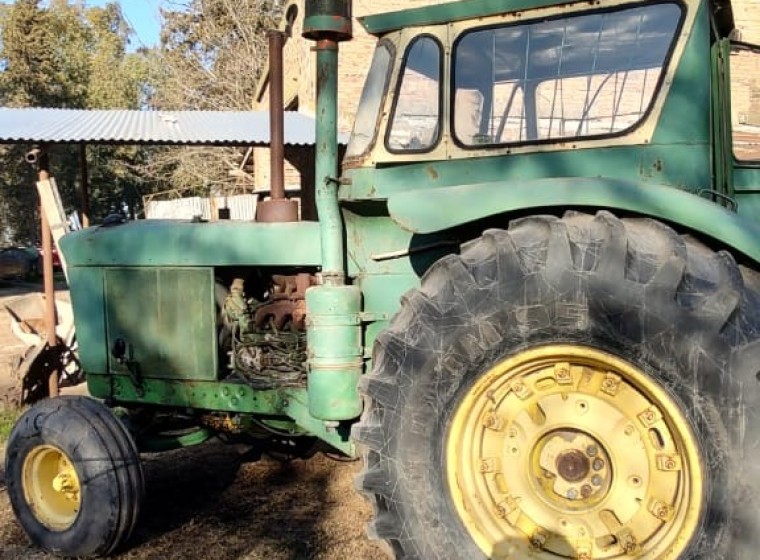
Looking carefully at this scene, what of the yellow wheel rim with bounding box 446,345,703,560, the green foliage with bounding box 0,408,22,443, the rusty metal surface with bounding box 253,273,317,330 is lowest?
the green foliage with bounding box 0,408,22,443

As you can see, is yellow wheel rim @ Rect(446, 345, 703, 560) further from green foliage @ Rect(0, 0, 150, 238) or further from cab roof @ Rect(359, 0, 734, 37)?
green foliage @ Rect(0, 0, 150, 238)

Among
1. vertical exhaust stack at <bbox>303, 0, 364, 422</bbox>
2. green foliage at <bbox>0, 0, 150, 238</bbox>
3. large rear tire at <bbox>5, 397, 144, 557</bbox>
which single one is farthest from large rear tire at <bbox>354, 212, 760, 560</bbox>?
green foliage at <bbox>0, 0, 150, 238</bbox>

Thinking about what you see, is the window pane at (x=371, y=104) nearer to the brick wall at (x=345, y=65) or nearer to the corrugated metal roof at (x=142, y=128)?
the brick wall at (x=345, y=65)

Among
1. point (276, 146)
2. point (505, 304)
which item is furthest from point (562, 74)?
point (276, 146)

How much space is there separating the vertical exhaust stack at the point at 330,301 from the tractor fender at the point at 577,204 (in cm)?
55

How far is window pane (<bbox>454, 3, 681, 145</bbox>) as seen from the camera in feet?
10.2

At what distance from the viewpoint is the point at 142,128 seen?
37.4 ft

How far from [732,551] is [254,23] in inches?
1131

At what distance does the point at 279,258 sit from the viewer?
401 cm

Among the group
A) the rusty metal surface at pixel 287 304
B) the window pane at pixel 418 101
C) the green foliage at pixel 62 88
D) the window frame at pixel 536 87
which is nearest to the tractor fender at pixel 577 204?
the window frame at pixel 536 87

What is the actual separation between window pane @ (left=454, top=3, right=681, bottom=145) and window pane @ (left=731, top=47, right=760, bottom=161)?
0.50m

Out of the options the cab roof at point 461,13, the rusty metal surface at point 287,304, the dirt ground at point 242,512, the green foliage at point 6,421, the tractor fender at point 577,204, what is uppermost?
the cab roof at point 461,13

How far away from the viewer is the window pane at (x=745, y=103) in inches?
131

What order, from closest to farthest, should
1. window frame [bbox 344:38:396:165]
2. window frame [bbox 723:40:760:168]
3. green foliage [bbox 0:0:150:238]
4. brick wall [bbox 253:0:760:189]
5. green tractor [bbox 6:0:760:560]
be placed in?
green tractor [bbox 6:0:760:560]
window frame [bbox 723:40:760:168]
window frame [bbox 344:38:396:165]
brick wall [bbox 253:0:760:189]
green foliage [bbox 0:0:150:238]
